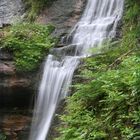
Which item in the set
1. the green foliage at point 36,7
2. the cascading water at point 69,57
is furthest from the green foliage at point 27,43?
the green foliage at point 36,7

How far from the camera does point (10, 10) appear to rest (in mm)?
16500

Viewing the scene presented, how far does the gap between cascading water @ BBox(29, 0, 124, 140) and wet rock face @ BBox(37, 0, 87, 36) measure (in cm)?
34

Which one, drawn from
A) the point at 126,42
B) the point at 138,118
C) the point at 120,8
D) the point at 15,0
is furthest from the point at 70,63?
the point at 15,0

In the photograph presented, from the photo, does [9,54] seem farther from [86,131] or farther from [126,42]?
[86,131]

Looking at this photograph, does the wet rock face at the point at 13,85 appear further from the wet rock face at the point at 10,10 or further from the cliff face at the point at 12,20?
the wet rock face at the point at 10,10

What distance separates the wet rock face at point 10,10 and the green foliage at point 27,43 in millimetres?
2078

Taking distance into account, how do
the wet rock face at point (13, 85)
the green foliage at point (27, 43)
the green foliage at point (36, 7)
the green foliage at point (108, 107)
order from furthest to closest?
the green foliage at point (36, 7), the green foliage at point (27, 43), the wet rock face at point (13, 85), the green foliage at point (108, 107)

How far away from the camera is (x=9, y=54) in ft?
40.1

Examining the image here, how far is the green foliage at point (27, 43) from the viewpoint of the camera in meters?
12.1

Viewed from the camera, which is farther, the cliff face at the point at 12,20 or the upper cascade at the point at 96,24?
the upper cascade at the point at 96,24

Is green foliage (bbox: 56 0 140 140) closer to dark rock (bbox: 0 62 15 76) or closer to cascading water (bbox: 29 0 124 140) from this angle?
cascading water (bbox: 29 0 124 140)

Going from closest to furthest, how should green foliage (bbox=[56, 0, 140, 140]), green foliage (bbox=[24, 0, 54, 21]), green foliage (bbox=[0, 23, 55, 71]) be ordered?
green foliage (bbox=[56, 0, 140, 140]) < green foliage (bbox=[0, 23, 55, 71]) < green foliage (bbox=[24, 0, 54, 21])

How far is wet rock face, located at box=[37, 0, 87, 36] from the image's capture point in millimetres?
13946

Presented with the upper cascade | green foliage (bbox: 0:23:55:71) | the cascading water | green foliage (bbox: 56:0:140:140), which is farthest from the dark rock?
green foliage (bbox: 56:0:140:140)
